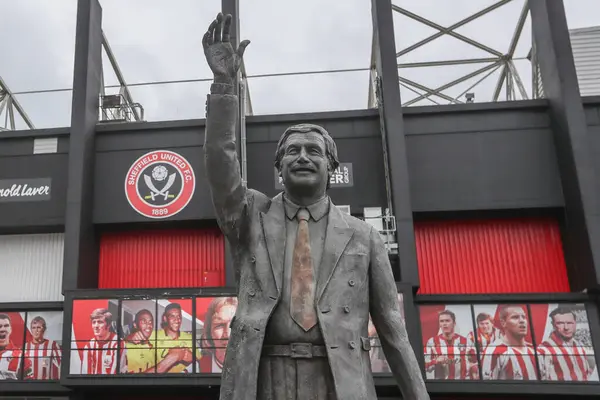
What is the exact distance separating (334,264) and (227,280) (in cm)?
1620

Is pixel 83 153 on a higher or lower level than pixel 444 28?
lower

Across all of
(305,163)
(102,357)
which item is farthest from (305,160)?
(102,357)

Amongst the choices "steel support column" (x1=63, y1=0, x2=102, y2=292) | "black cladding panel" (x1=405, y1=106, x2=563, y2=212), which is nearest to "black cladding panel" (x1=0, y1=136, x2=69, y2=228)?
"steel support column" (x1=63, y1=0, x2=102, y2=292)

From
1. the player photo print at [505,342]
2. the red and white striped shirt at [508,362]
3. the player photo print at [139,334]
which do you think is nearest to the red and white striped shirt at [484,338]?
the player photo print at [505,342]

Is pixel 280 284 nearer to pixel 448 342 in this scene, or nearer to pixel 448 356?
pixel 448 356

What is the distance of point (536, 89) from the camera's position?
76.2ft

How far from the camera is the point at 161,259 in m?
20.9

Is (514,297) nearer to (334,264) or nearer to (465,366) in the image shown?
(465,366)

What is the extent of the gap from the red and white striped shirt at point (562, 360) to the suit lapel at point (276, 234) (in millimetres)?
15593

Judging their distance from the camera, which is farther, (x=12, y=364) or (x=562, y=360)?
(x=12, y=364)

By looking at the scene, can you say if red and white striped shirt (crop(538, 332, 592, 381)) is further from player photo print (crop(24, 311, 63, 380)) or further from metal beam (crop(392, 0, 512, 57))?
player photo print (crop(24, 311, 63, 380))

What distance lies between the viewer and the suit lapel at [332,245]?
12.0 feet

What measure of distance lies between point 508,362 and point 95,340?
40.5ft

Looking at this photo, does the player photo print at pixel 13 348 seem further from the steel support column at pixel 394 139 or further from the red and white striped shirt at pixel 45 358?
the steel support column at pixel 394 139
